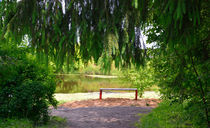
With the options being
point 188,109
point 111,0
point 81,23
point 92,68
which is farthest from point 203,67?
point 92,68

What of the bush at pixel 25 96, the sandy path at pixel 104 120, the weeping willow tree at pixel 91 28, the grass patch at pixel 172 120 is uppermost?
the weeping willow tree at pixel 91 28

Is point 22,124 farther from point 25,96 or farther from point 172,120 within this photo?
point 172,120

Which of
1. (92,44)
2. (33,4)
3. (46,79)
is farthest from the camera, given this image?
(46,79)

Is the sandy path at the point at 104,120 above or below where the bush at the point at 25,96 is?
below

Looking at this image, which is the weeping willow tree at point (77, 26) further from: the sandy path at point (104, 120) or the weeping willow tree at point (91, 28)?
the sandy path at point (104, 120)

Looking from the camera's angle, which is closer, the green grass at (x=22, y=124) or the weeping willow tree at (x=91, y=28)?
the weeping willow tree at (x=91, y=28)

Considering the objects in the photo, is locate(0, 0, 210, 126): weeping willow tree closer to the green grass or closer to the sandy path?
the green grass

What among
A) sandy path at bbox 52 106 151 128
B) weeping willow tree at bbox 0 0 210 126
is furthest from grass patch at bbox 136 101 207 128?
weeping willow tree at bbox 0 0 210 126

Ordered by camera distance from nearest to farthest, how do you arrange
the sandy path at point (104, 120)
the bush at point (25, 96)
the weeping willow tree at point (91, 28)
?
1. the weeping willow tree at point (91, 28)
2. the bush at point (25, 96)
3. the sandy path at point (104, 120)

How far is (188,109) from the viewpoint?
166 inches

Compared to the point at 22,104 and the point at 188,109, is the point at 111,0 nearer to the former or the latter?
the point at 188,109

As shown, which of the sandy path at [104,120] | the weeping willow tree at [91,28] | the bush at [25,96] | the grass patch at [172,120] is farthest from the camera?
the sandy path at [104,120]

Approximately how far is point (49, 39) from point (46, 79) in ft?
10.7

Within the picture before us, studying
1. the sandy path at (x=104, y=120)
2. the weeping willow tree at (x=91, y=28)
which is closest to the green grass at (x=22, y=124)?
the sandy path at (x=104, y=120)
